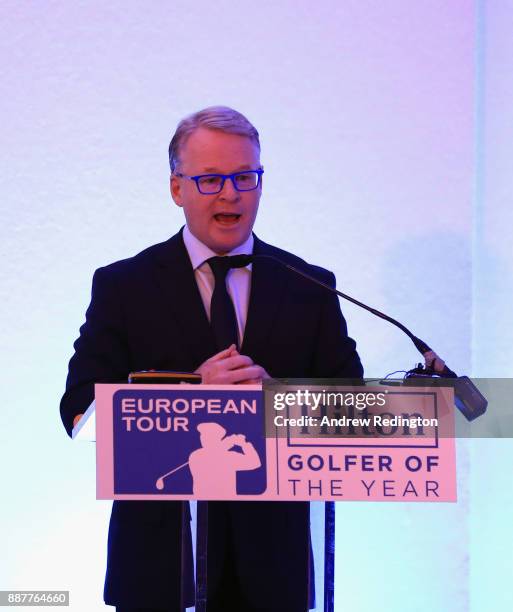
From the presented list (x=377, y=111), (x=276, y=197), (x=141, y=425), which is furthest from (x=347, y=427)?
(x=377, y=111)

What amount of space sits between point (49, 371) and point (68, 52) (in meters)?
1.04

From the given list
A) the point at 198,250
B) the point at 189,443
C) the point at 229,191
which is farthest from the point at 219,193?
the point at 189,443

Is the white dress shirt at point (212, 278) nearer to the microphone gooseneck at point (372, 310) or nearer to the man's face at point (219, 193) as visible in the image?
the man's face at point (219, 193)

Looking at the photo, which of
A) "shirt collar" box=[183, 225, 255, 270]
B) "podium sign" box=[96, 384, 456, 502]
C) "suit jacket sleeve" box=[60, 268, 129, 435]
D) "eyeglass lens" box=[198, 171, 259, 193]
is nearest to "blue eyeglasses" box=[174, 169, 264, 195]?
"eyeglass lens" box=[198, 171, 259, 193]

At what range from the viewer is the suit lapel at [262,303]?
191 cm

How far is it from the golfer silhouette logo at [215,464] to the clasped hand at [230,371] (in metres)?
0.15

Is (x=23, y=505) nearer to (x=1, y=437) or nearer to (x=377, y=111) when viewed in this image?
(x=1, y=437)

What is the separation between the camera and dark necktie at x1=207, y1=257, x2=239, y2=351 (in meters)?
1.85

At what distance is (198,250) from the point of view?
79.4 inches

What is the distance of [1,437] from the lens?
2.90 meters

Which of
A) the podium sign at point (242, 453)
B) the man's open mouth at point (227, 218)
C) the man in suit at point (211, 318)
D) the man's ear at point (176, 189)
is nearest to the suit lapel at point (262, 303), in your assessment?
the man in suit at point (211, 318)

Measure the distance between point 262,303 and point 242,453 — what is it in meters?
0.59

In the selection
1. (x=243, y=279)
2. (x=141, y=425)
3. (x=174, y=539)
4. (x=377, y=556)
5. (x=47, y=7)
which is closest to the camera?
(x=141, y=425)

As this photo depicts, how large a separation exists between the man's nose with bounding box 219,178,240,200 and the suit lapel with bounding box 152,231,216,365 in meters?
0.16
